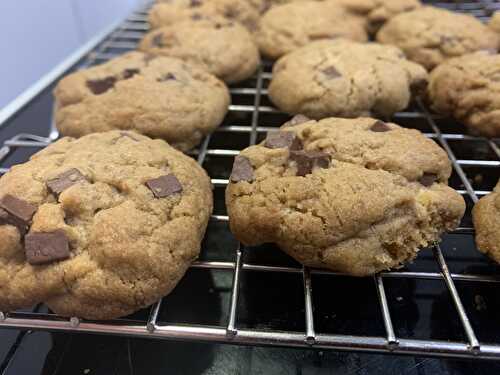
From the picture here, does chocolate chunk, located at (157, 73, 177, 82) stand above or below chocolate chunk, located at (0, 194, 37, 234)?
above

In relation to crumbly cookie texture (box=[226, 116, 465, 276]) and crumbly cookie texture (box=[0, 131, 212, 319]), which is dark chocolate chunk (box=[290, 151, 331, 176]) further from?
crumbly cookie texture (box=[0, 131, 212, 319])

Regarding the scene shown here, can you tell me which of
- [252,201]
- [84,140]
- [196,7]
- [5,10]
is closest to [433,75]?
[252,201]

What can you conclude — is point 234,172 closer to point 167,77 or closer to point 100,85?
point 167,77

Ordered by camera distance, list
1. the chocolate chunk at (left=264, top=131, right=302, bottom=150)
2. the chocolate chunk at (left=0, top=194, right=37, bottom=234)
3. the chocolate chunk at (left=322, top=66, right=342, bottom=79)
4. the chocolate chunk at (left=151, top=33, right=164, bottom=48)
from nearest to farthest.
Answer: the chocolate chunk at (left=0, top=194, right=37, bottom=234) → the chocolate chunk at (left=264, top=131, right=302, bottom=150) → the chocolate chunk at (left=322, top=66, right=342, bottom=79) → the chocolate chunk at (left=151, top=33, right=164, bottom=48)

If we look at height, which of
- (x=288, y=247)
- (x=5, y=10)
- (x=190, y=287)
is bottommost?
(x=190, y=287)

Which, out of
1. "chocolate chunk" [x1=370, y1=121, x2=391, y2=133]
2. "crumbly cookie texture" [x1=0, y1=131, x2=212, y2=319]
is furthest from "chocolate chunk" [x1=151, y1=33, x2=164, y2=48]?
"chocolate chunk" [x1=370, y1=121, x2=391, y2=133]

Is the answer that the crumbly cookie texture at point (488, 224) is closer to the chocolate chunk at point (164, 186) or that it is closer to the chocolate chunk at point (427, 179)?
the chocolate chunk at point (427, 179)

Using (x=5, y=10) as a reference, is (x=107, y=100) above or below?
below

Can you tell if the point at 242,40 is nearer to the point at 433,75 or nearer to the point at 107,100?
the point at 107,100
